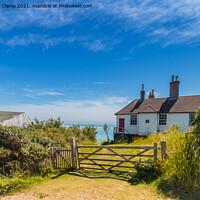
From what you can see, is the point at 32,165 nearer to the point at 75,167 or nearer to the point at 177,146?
the point at 75,167

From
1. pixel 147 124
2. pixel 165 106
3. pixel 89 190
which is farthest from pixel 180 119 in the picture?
pixel 89 190

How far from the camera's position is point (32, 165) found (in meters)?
7.51

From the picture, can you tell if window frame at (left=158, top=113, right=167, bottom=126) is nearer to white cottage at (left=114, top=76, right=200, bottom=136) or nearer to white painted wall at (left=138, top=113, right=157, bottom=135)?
white cottage at (left=114, top=76, right=200, bottom=136)

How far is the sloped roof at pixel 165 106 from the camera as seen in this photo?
19.0 metres

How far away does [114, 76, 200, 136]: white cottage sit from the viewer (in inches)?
739

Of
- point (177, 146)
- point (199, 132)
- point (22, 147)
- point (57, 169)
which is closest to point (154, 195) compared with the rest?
point (177, 146)

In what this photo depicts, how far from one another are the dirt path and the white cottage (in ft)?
47.6

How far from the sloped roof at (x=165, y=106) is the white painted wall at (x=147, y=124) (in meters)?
0.75

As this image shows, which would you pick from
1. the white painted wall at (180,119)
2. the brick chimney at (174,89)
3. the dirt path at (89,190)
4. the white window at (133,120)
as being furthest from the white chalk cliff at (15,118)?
the brick chimney at (174,89)

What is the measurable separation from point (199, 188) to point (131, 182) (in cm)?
261

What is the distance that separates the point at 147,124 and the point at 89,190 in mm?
16210

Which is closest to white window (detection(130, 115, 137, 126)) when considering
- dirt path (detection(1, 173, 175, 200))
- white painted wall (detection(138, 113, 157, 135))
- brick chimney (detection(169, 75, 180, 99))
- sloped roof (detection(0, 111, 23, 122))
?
white painted wall (detection(138, 113, 157, 135))

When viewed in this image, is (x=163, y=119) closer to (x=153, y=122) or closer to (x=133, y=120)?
(x=153, y=122)

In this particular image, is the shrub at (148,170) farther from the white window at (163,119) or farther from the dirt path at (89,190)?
the white window at (163,119)
